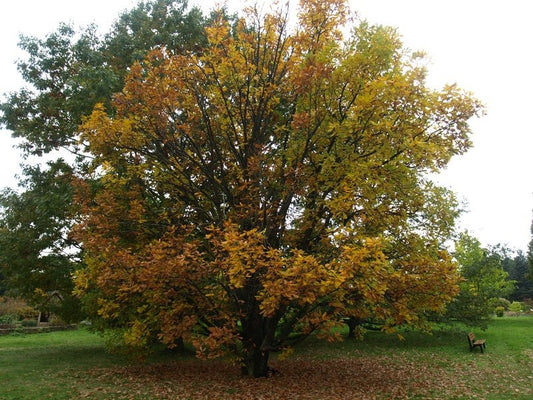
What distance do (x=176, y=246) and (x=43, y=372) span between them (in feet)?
20.1

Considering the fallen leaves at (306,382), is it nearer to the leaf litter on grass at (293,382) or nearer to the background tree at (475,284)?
the leaf litter on grass at (293,382)

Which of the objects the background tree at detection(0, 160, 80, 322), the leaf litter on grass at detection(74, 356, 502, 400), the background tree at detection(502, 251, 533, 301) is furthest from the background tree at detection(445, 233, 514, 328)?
the background tree at detection(502, 251, 533, 301)

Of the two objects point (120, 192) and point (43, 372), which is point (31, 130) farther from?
point (43, 372)

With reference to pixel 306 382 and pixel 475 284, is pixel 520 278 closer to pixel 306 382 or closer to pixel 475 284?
pixel 475 284

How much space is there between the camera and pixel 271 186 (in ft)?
29.4

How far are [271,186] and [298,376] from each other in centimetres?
480

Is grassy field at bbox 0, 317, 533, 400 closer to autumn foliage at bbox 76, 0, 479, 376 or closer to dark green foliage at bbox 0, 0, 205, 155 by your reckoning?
autumn foliage at bbox 76, 0, 479, 376

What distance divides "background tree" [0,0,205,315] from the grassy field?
3.01 meters

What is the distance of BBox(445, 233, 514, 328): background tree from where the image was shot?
677 inches

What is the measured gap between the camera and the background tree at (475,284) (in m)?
17.2

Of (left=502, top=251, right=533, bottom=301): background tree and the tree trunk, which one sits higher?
(left=502, top=251, right=533, bottom=301): background tree

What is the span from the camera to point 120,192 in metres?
9.50

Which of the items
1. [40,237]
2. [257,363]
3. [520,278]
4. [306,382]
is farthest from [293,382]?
[520,278]

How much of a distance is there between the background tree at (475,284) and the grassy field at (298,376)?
60.4 inches
